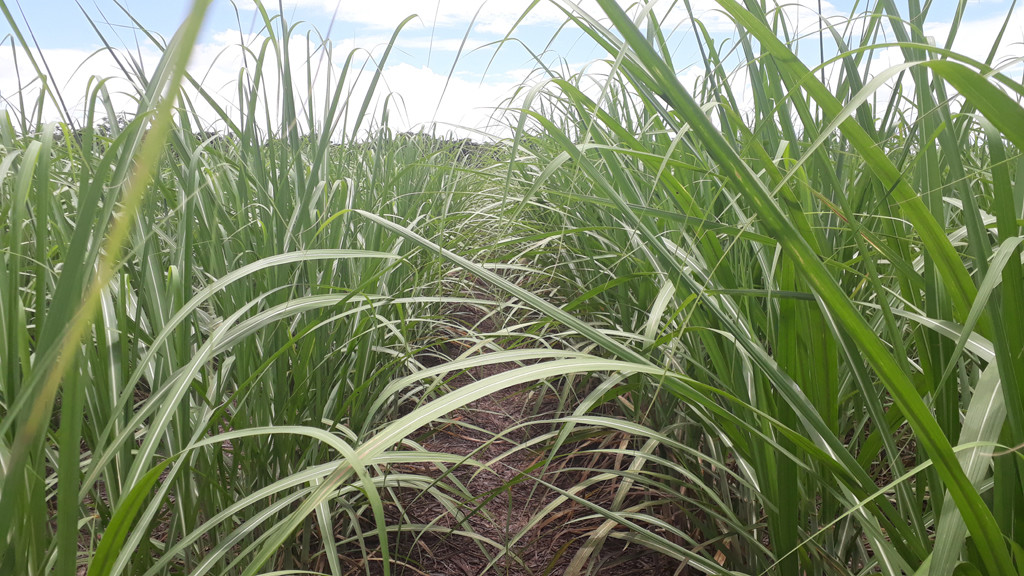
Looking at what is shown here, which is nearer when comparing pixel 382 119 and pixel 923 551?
pixel 923 551

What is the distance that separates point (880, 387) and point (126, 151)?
78 cm

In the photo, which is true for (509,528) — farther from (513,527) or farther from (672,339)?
(672,339)

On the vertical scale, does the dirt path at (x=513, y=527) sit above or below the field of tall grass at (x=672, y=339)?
below

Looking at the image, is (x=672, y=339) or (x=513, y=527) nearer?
(x=672, y=339)

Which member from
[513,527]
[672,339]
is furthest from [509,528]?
[672,339]

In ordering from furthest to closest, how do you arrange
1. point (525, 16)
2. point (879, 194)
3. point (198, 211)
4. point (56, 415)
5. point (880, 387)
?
point (56, 415), point (198, 211), point (880, 387), point (879, 194), point (525, 16)

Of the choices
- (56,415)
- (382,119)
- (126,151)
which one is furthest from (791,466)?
(56,415)

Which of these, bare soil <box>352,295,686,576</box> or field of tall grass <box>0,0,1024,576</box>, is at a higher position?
field of tall grass <box>0,0,1024,576</box>

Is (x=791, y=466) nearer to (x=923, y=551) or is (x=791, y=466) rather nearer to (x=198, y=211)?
(x=923, y=551)

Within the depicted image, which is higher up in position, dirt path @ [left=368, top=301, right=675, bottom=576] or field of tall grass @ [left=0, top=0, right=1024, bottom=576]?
field of tall grass @ [left=0, top=0, right=1024, bottom=576]

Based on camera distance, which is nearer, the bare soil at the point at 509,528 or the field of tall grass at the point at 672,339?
the field of tall grass at the point at 672,339

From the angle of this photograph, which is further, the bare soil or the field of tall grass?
the bare soil

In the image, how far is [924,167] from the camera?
1.76ft

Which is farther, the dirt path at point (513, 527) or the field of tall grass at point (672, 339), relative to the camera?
the dirt path at point (513, 527)
